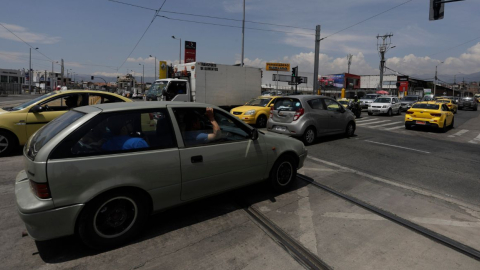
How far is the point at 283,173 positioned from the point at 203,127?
1.75 m

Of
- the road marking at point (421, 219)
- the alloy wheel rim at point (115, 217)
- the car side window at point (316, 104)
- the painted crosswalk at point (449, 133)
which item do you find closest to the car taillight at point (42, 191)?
the alloy wheel rim at point (115, 217)

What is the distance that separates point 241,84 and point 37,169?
1598 centimetres

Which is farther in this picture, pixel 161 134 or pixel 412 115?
pixel 412 115

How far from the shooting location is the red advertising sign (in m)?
36.4

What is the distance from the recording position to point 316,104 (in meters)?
9.17

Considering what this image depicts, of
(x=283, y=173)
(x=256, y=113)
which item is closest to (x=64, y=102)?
(x=283, y=173)

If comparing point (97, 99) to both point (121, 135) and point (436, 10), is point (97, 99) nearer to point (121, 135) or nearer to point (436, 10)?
point (121, 135)

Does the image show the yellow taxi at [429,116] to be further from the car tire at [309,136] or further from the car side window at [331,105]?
the car tire at [309,136]

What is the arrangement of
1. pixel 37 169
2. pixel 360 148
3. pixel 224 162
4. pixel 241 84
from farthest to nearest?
pixel 241 84, pixel 360 148, pixel 224 162, pixel 37 169

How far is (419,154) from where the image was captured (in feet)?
26.2

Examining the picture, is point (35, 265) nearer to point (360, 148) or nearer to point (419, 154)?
point (360, 148)

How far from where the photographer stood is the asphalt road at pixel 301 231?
9.47ft

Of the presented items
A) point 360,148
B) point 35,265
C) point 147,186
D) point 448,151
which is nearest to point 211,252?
point 147,186

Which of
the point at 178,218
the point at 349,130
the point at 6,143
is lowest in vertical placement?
the point at 178,218
